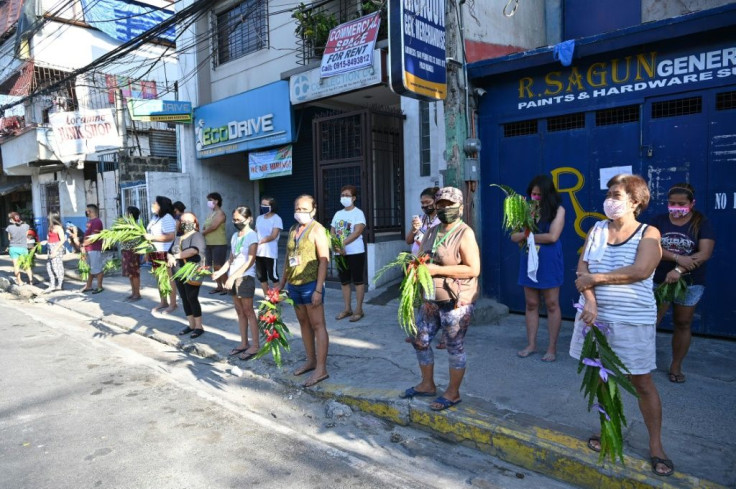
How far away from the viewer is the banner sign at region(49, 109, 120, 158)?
14.7 meters

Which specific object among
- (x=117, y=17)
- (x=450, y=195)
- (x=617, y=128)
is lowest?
(x=450, y=195)

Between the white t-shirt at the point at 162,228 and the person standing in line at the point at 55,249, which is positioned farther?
the person standing in line at the point at 55,249

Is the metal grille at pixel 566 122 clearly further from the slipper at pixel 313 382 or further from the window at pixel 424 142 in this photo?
the slipper at pixel 313 382

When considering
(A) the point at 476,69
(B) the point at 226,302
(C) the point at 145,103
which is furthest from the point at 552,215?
(C) the point at 145,103

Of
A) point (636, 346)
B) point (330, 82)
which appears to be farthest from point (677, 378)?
point (330, 82)

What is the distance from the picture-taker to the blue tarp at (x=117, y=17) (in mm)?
18125

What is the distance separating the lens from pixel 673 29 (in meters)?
5.42

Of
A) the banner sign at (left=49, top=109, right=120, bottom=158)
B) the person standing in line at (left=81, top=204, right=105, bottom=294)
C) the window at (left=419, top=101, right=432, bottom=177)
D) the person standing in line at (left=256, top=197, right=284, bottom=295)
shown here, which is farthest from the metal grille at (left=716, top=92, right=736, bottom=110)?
the banner sign at (left=49, top=109, right=120, bottom=158)

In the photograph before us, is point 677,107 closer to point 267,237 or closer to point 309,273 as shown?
point 309,273

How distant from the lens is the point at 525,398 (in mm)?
4117

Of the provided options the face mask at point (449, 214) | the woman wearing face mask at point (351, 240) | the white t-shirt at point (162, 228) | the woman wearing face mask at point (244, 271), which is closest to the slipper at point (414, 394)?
the face mask at point (449, 214)

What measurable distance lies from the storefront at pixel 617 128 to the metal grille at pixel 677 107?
1 centimetres

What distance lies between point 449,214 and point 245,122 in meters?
9.38

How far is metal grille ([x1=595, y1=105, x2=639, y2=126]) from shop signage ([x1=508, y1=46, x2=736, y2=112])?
0.44 ft
